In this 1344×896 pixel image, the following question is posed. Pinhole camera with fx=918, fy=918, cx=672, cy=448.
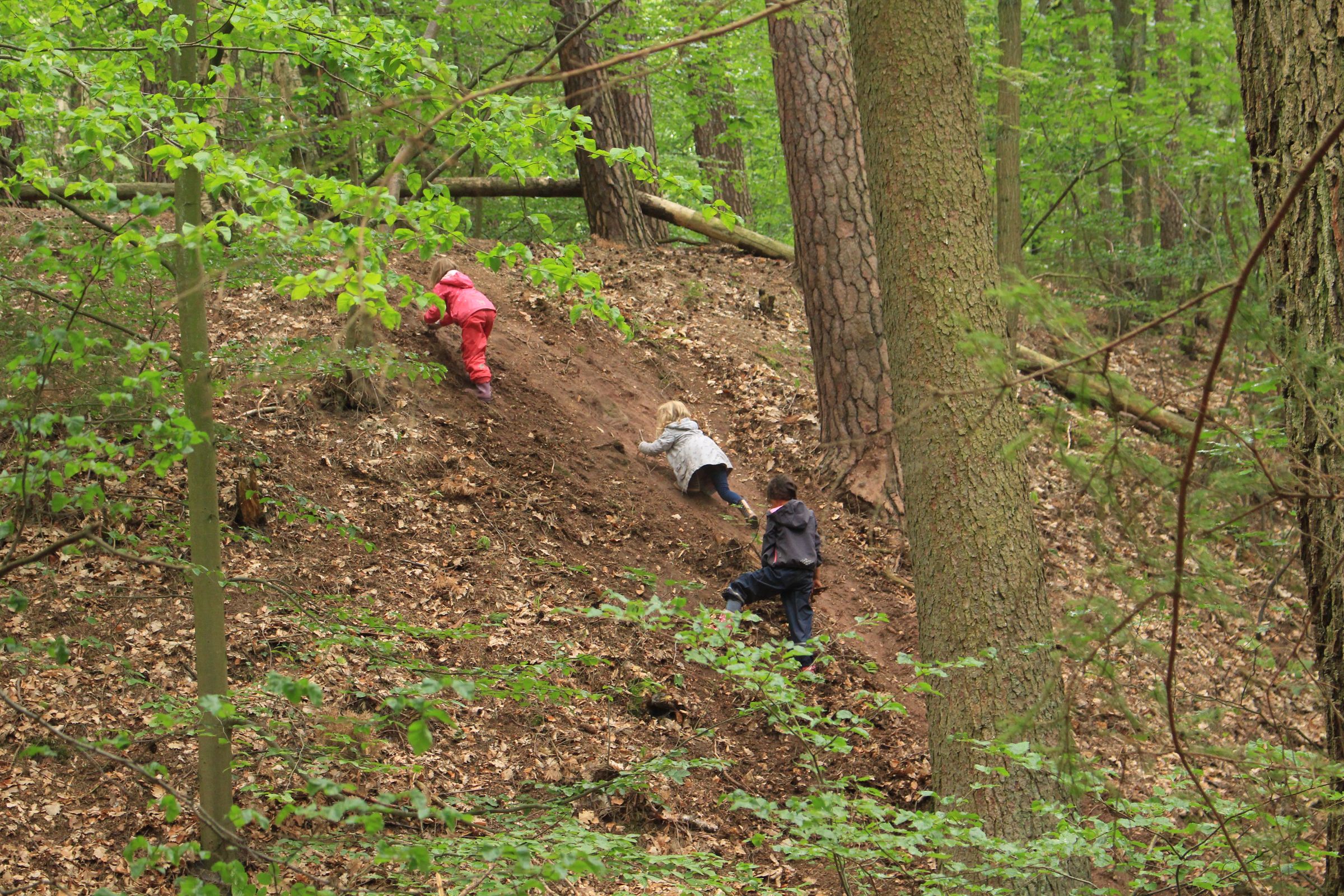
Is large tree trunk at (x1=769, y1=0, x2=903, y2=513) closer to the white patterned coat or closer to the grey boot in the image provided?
the grey boot

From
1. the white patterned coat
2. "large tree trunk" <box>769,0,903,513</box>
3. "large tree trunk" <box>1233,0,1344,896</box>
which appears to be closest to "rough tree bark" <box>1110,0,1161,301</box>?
"large tree trunk" <box>769,0,903,513</box>

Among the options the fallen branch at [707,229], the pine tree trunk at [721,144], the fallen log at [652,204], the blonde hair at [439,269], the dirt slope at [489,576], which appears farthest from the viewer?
the fallen branch at [707,229]

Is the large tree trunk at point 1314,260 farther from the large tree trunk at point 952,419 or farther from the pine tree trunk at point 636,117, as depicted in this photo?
the pine tree trunk at point 636,117

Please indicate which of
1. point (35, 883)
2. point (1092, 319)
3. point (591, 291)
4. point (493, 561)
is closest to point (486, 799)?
point (35, 883)

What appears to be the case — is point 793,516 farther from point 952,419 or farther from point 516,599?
point 952,419

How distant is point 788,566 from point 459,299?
374 centimetres

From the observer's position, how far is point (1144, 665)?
8195 millimetres

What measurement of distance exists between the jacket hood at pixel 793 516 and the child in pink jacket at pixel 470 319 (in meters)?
3.09

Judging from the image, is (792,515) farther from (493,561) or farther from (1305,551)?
(1305,551)

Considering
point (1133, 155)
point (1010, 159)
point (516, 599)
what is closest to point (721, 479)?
point (516, 599)

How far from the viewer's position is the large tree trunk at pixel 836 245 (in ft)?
27.5

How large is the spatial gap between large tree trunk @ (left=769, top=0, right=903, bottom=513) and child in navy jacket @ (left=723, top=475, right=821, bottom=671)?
1.41m

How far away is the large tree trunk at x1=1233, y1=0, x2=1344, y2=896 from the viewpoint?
9.44ft

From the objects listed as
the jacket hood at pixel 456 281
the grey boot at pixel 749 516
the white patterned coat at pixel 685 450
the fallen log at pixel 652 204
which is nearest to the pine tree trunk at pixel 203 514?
the jacket hood at pixel 456 281
